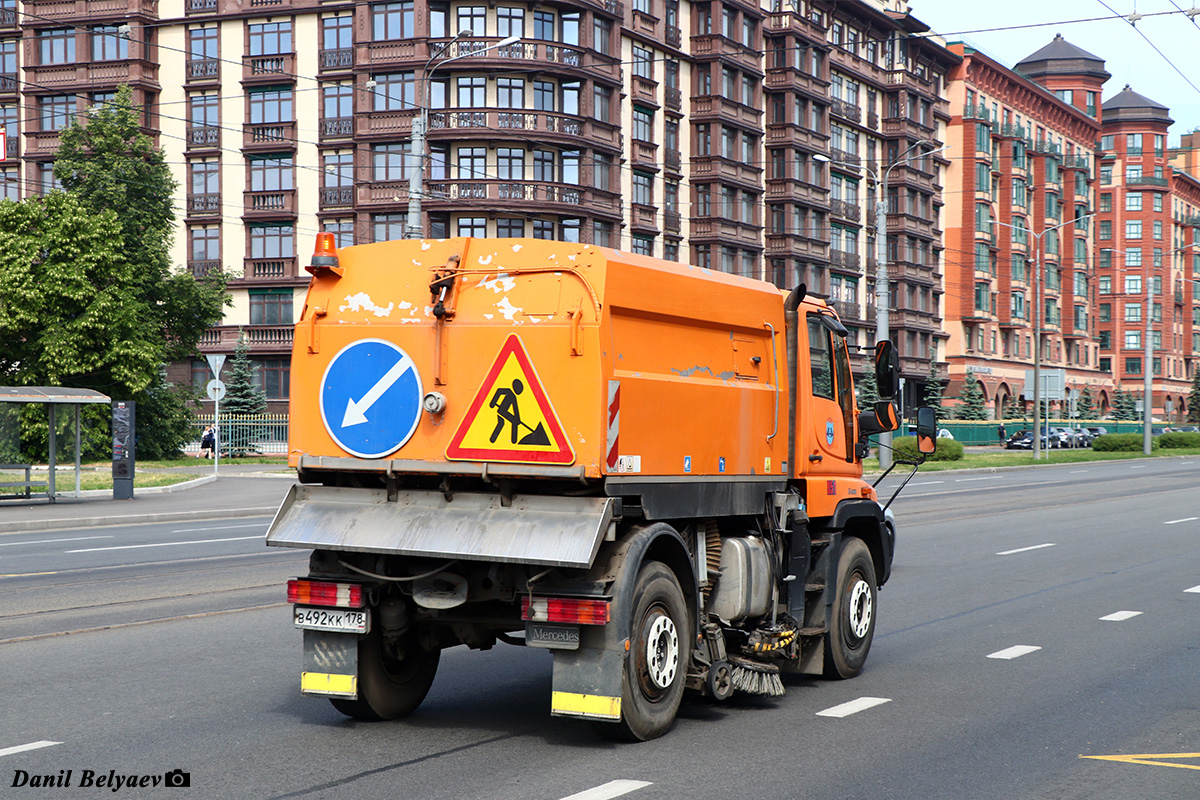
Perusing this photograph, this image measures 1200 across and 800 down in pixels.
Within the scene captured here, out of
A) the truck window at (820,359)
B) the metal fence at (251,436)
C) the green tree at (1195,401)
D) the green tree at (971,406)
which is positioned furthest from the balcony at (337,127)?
the green tree at (1195,401)

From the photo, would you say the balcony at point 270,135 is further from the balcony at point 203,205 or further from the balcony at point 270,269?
the balcony at point 270,269

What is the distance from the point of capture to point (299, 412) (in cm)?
695

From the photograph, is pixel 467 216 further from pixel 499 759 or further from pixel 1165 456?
pixel 499 759

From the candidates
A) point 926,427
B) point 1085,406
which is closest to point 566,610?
point 926,427

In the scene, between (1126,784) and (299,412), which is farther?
(299,412)

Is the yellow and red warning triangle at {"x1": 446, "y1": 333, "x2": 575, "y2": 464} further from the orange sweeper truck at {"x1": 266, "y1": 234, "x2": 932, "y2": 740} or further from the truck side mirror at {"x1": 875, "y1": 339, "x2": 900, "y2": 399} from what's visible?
the truck side mirror at {"x1": 875, "y1": 339, "x2": 900, "y2": 399}

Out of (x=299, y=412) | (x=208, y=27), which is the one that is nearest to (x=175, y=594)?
(x=299, y=412)

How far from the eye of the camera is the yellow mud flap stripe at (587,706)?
627 cm

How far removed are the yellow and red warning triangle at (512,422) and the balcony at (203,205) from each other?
50.5 metres

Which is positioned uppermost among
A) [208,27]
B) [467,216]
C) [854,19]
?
[854,19]

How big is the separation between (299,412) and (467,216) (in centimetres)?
4434

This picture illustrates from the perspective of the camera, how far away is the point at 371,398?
6.78 meters

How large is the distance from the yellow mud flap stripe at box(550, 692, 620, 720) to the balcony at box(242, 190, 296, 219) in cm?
4916

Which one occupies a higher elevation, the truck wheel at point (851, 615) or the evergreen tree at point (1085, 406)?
the evergreen tree at point (1085, 406)
